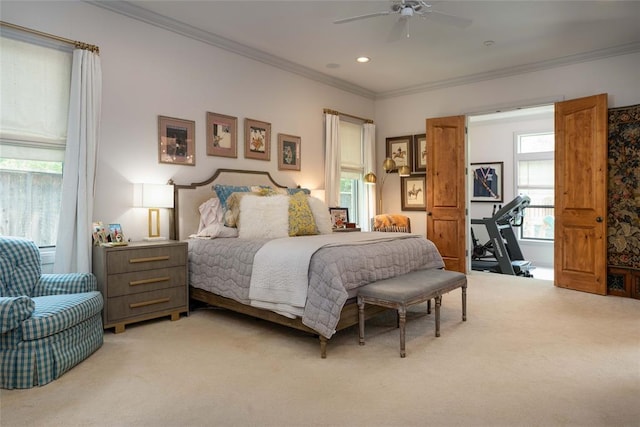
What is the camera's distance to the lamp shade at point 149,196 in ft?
12.6

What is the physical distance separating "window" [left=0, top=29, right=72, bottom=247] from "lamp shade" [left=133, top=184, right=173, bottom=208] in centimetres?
60

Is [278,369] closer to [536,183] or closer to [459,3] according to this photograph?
[459,3]

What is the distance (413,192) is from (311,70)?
2511mm

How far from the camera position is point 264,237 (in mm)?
3955

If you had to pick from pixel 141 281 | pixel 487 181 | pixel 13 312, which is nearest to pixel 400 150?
pixel 487 181

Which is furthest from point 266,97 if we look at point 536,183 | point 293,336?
point 536,183

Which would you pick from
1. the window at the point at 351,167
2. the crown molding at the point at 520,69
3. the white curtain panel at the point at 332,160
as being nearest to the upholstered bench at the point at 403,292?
the white curtain panel at the point at 332,160

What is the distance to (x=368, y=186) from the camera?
273 inches

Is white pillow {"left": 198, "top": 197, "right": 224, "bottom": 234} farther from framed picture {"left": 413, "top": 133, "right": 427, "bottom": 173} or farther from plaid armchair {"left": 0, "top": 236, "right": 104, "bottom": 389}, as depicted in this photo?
framed picture {"left": 413, "top": 133, "right": 427, "bottom": 173}

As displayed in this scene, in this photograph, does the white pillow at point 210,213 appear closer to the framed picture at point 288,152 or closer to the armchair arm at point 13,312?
the framed picture at point 288,152

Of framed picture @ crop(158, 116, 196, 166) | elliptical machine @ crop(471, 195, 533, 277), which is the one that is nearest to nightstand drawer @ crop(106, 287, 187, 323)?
framed picture @ crop(158, 116, 196, 166)

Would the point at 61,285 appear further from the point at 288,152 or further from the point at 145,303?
the point at 288,152

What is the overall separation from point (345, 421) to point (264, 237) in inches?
85.6

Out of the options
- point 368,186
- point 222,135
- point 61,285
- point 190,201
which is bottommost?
point 61,285
